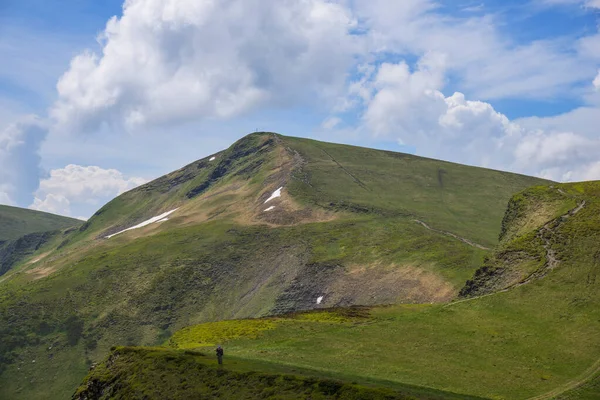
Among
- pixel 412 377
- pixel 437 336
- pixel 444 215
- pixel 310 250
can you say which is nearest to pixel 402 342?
pixel 437 336

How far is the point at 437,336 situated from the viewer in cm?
5716

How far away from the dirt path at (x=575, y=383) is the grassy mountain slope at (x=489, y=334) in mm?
143

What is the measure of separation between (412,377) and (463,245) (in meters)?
80.1

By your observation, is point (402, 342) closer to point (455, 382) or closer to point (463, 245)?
point (455, 382)

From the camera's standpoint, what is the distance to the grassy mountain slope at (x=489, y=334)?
152ft

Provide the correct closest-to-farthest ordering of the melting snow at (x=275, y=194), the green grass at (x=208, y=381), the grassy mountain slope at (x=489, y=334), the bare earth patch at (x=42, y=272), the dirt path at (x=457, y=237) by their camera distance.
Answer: the green grass at (x=208, y=381) → the grassy mountain slope at (x=489, y=334) → the dirt path at (x=457, y=237) → the bare earth patch at (x=42, y=272) → the melting snow at (x=275, y=194)

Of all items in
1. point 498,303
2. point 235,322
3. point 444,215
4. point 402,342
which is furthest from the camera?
point 444,215

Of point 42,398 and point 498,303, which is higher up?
point 498,303

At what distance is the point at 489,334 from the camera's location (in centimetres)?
5662

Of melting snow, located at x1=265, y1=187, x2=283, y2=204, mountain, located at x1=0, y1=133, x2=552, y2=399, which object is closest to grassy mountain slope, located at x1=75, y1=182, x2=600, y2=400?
mountain, located at x1=0, y1=133, x2=552, y2=399

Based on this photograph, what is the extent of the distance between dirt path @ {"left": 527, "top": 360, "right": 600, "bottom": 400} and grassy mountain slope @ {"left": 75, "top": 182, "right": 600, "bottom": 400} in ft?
0.47

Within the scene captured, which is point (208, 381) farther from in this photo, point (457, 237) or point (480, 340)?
point (457, 237)

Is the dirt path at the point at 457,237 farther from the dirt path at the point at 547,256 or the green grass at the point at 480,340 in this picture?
the green grass at the point at 480,340

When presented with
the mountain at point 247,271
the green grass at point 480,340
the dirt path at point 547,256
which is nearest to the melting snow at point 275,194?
A: the mountain at point 247,271
